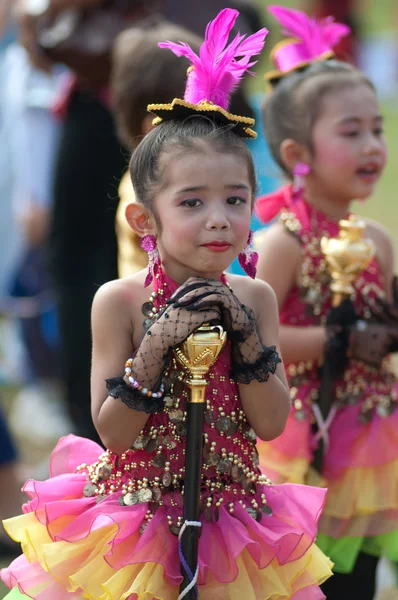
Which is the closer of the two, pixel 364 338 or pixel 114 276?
pixel 364 338

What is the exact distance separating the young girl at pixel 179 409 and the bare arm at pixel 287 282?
642 millimetres

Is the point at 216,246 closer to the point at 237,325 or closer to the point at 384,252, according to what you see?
the point at 237,325

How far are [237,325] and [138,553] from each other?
1.85 feet

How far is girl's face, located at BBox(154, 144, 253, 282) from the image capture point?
7.72 ft

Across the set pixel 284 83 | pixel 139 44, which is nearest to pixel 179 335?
pixel 284 83

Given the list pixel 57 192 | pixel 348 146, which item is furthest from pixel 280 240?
pixel 57 192

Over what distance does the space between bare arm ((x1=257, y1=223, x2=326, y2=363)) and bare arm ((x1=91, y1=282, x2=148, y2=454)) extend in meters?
0.84

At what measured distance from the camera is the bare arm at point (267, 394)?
2512 mm

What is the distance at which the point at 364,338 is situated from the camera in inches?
128

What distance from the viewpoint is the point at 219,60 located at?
2494 millimetres

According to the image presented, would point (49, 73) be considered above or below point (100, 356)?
above

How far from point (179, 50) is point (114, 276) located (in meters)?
2.77

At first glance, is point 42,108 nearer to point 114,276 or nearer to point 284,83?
point 114,276

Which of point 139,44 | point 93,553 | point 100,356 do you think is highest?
point 139,44
